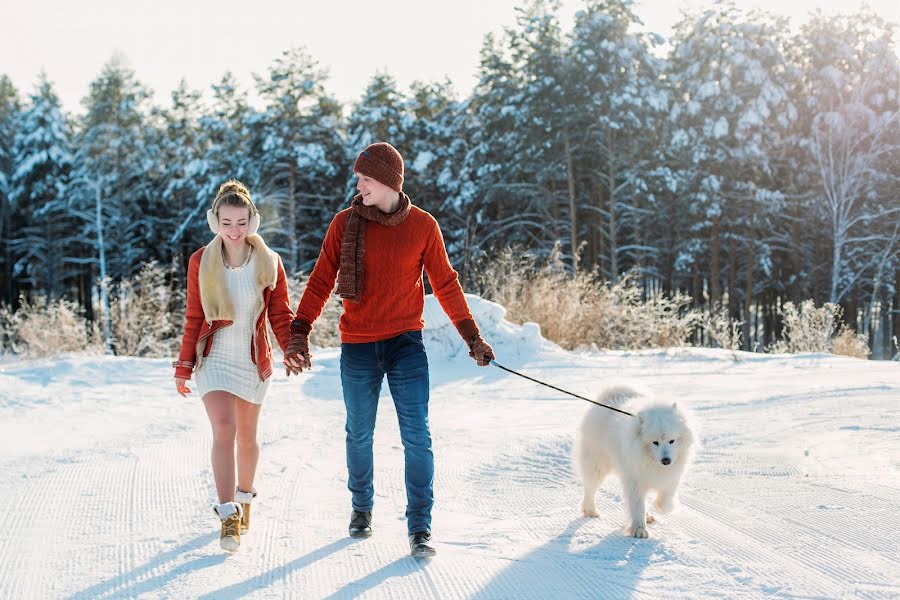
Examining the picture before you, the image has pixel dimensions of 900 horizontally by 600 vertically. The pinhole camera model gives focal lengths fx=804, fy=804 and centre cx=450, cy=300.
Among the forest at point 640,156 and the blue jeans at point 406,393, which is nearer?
the blue jeans at point 406,393

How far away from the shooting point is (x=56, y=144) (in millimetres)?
36562

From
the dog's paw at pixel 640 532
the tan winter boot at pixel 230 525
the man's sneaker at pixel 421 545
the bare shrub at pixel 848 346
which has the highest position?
the bare shrub at pixel 848 346

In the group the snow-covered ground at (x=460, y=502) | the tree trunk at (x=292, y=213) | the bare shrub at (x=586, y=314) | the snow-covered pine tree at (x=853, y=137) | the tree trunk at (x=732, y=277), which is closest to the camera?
the snow-covered ground at (x=460, y=502)

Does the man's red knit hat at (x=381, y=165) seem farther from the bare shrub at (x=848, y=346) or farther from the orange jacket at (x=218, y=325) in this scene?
the bare shrub at (x=848, y=346)

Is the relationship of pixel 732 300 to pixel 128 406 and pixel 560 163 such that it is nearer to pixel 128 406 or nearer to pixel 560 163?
pixel 560 163

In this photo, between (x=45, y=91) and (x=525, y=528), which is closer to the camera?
(x=525, y=528)

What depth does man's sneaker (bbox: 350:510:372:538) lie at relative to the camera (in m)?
3.90

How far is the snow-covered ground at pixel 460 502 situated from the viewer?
327cm

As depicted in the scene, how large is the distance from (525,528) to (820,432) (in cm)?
327

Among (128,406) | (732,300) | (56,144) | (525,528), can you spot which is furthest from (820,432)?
(56,144)

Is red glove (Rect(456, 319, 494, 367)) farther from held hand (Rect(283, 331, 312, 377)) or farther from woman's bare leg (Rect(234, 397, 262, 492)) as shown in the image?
woman's bare leg (Rect(234, 397, 262, 492))

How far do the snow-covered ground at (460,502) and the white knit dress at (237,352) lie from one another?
74 cm

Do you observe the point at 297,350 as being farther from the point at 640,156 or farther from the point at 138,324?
the point at 640,156

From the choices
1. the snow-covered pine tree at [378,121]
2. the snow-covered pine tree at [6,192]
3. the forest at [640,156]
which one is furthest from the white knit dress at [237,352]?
the snow-covered pine tree at [6,192]
